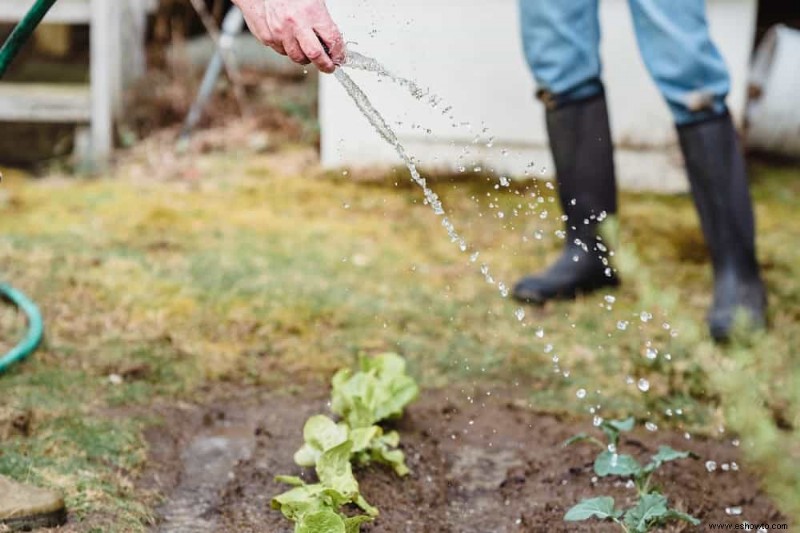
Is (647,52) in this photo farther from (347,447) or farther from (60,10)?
(60,10)

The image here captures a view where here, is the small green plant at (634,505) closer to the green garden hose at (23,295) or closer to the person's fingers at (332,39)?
the person's fingers at (332,39)

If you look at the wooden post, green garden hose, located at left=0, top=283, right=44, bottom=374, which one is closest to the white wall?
the wooden post

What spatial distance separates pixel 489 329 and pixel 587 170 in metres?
0.53

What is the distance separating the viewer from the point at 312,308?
115 inches

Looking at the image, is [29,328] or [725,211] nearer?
[29,328]

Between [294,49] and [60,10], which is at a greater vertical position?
[294,49]

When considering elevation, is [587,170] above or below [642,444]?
above

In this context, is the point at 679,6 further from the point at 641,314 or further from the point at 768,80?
the point at 768,80

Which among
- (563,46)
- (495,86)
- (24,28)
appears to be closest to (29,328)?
(24,28)

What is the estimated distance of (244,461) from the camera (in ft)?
6.84

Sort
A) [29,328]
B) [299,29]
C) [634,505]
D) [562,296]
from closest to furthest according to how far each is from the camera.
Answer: [299,29]
[634,505]
[29,328]
[562,296]

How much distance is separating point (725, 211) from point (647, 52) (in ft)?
1.48

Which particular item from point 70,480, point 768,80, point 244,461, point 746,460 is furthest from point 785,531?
point 768,80

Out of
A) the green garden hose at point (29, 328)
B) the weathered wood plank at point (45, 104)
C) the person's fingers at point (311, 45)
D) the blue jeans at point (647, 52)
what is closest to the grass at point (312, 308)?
the green garden hose at point (29, 328)
